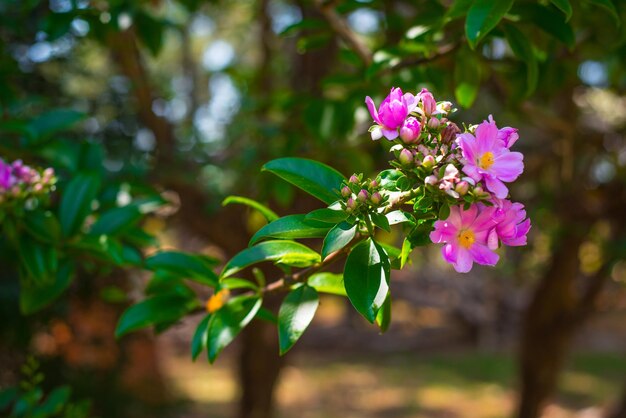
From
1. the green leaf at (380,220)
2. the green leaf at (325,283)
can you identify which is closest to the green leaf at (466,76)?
the green leaf at (325,283)

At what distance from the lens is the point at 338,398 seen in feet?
→ 18.4

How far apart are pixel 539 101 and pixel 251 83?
1.35 m

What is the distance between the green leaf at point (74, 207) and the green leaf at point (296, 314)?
0.55 metres

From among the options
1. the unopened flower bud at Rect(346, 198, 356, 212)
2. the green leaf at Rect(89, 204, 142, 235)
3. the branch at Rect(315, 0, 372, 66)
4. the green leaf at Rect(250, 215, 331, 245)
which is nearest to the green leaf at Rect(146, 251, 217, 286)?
the green leaf at Rect(89, 204, 142, 235)

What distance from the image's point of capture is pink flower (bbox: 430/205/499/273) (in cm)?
78

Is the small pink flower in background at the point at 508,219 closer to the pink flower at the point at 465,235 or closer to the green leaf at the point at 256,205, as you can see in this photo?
the pink flower at the point at 465,235

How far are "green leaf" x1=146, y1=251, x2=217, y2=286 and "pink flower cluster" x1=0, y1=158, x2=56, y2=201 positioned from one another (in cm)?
25

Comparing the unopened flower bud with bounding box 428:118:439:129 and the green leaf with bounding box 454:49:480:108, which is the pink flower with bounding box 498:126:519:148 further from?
the green leaf with bounding box 454:49:480:108

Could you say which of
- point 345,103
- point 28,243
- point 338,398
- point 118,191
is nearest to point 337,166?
point 345,103

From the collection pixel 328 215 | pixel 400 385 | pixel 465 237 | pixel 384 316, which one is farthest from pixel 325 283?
pixel 400 385

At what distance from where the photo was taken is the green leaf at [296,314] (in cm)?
91

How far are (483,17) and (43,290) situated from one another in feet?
3.36

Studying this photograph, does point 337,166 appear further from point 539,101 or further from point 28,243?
point 28,243

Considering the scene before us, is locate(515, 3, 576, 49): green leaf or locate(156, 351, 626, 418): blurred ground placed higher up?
locate(515, 3, 576, 49): green leaf
